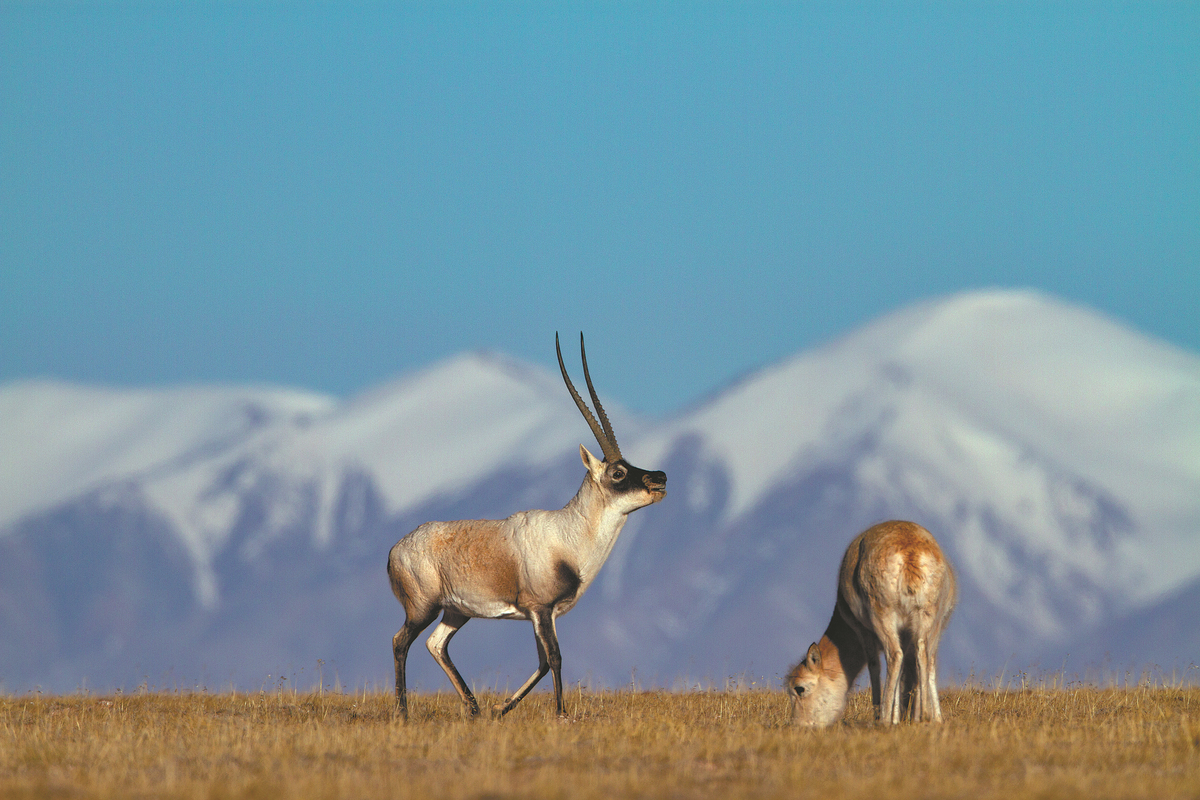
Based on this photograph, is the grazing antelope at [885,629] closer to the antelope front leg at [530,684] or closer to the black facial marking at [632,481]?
the black facial marking at [632,481]

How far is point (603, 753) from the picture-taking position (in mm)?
14641

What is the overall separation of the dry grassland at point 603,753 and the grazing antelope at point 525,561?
941 mm

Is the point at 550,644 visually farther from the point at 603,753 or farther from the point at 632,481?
the point at 603,753

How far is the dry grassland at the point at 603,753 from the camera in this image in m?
12.5

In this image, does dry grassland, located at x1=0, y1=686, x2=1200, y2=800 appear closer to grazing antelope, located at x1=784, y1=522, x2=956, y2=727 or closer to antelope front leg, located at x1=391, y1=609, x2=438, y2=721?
antelope front leg, located at x1=391, y1=609, x2=438, y2=721

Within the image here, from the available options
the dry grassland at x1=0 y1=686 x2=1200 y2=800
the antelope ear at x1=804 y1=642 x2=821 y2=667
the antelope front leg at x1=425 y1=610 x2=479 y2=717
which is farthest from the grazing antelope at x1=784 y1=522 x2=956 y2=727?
the antelope front leg at x1=425 y1=610 x2=479 y2=717

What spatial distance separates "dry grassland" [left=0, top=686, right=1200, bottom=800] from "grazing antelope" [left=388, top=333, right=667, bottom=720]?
94 centimetres

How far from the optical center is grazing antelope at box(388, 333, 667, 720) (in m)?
18.4

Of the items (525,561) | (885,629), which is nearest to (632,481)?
(525,561)

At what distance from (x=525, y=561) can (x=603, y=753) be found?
4093 millimetres

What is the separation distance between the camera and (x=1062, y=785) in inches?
499

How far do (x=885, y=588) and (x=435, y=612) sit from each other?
5.43 meters

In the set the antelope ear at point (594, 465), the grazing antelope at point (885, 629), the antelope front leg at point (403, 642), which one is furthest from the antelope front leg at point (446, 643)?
the grazing antelope at point (885, 629)

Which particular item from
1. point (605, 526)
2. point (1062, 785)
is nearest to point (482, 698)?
point (605, 526)
